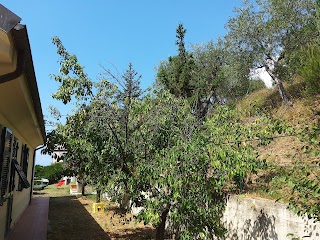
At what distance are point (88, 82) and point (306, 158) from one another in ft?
23.0

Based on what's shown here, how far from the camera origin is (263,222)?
573cm

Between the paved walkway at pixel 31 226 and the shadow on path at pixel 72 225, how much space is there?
250 millimetres

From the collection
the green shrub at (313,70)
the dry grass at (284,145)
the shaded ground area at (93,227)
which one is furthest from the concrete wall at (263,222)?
the green shrub at (313,70)

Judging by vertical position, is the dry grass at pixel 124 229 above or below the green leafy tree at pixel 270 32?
below

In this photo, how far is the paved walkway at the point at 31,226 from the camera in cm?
883

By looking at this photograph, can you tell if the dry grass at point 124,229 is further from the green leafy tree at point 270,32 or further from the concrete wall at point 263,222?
the green leafy tree at point 270,32

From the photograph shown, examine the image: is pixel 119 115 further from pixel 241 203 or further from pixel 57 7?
pixel 241 203

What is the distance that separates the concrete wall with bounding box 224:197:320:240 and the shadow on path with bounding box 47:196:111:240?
4488 millimetres

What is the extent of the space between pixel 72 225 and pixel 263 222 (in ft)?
26.3

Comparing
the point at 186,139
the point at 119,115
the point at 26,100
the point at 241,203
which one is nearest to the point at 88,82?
the point at 119,115

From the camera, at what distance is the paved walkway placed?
348 inches

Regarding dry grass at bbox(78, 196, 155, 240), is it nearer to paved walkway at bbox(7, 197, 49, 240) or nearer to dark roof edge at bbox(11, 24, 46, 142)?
paved walkway at bbox(7, 197, 49, 240)

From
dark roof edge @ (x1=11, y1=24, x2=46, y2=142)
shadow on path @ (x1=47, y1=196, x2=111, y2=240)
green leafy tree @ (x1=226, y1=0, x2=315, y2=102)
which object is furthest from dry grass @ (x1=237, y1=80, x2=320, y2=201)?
shadow on path @ (x1=47, y1=196, x2=111, y2=240)

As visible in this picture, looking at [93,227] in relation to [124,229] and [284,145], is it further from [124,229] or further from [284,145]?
[284,145]
